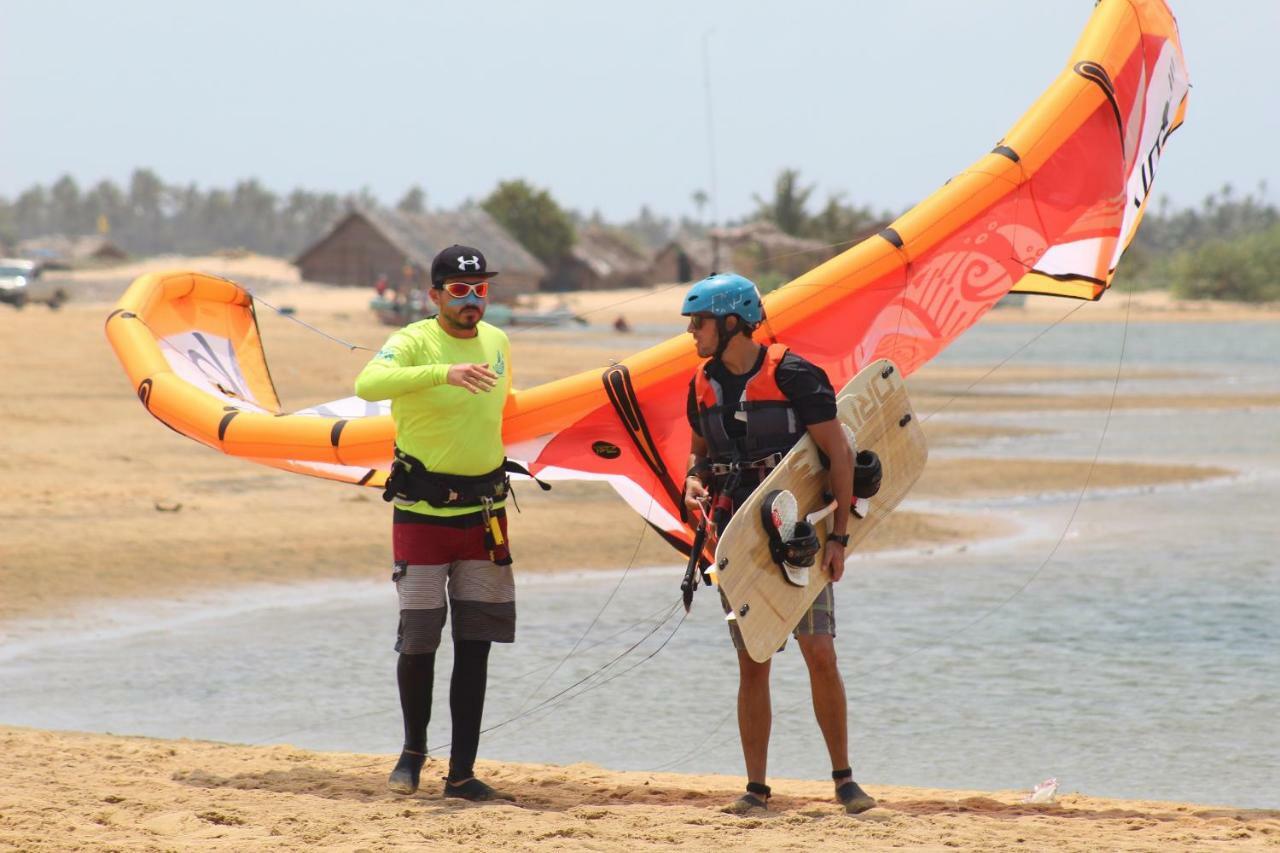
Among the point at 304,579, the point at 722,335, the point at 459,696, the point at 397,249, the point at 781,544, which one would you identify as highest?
the point at 397,249

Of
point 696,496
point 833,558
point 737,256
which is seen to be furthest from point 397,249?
point 833,558

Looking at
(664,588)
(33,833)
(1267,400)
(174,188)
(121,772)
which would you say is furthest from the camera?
(174,188)

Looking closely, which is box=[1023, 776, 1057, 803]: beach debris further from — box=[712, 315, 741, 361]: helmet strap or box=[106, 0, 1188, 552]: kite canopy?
box=[712, 315, 741, 361]: helmet strap

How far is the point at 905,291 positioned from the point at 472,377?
2.05 m

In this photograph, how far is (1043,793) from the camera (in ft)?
21.4

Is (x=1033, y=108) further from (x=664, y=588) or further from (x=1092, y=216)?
(x=664, y=588)

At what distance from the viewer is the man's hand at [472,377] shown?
219 inches

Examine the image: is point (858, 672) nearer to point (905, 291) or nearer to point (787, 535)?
point (905, 291)

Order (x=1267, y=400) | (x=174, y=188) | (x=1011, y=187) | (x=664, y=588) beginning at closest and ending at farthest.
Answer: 1. (x=1011, y=187)
2. (x=664, y=588)
3. (x=1267, y=400)
4. (x=174, y=188)

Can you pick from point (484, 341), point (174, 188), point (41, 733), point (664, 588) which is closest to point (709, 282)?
point (484, 341)

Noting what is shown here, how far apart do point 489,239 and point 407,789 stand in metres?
62.0

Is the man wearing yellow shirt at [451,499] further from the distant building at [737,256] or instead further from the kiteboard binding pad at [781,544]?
the distant building at [737,256]

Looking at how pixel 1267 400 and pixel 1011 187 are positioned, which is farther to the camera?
pixel 1267 400

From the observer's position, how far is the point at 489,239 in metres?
67.2
